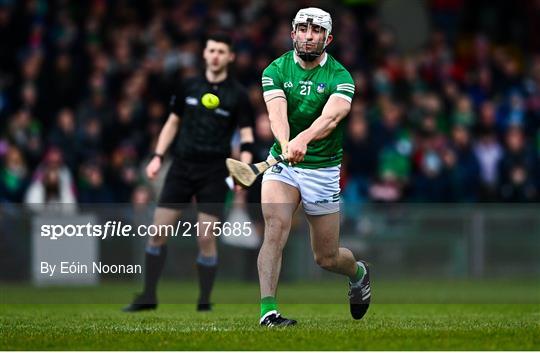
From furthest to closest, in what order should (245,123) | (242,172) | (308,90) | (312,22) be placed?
(245,123) → (308,90) → (312,22) → (242,172)

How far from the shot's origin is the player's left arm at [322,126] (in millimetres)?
10883

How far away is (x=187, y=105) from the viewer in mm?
14102

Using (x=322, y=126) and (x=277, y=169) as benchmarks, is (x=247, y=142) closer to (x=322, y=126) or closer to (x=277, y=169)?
(x=277, y=169)

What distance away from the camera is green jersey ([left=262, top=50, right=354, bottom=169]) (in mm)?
11258

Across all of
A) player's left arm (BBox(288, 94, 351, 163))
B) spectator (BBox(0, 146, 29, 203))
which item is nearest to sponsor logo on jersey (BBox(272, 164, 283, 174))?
player's left arm (BBox(288, 94, 351, 163))

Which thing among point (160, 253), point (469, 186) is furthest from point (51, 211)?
point (469, 186)

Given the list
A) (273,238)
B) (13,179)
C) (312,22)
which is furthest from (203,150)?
(13,179)

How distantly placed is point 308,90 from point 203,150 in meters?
2.97

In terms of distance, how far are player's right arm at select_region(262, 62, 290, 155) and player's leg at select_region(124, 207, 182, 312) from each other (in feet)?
9.86

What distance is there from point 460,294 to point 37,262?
5272mm

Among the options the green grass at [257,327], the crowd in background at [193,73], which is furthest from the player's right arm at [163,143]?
the crowd in background at [193,73]

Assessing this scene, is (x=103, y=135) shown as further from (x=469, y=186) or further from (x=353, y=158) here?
(x=469, y=186)

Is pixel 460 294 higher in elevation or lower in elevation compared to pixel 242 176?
lower

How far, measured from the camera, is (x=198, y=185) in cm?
1407
